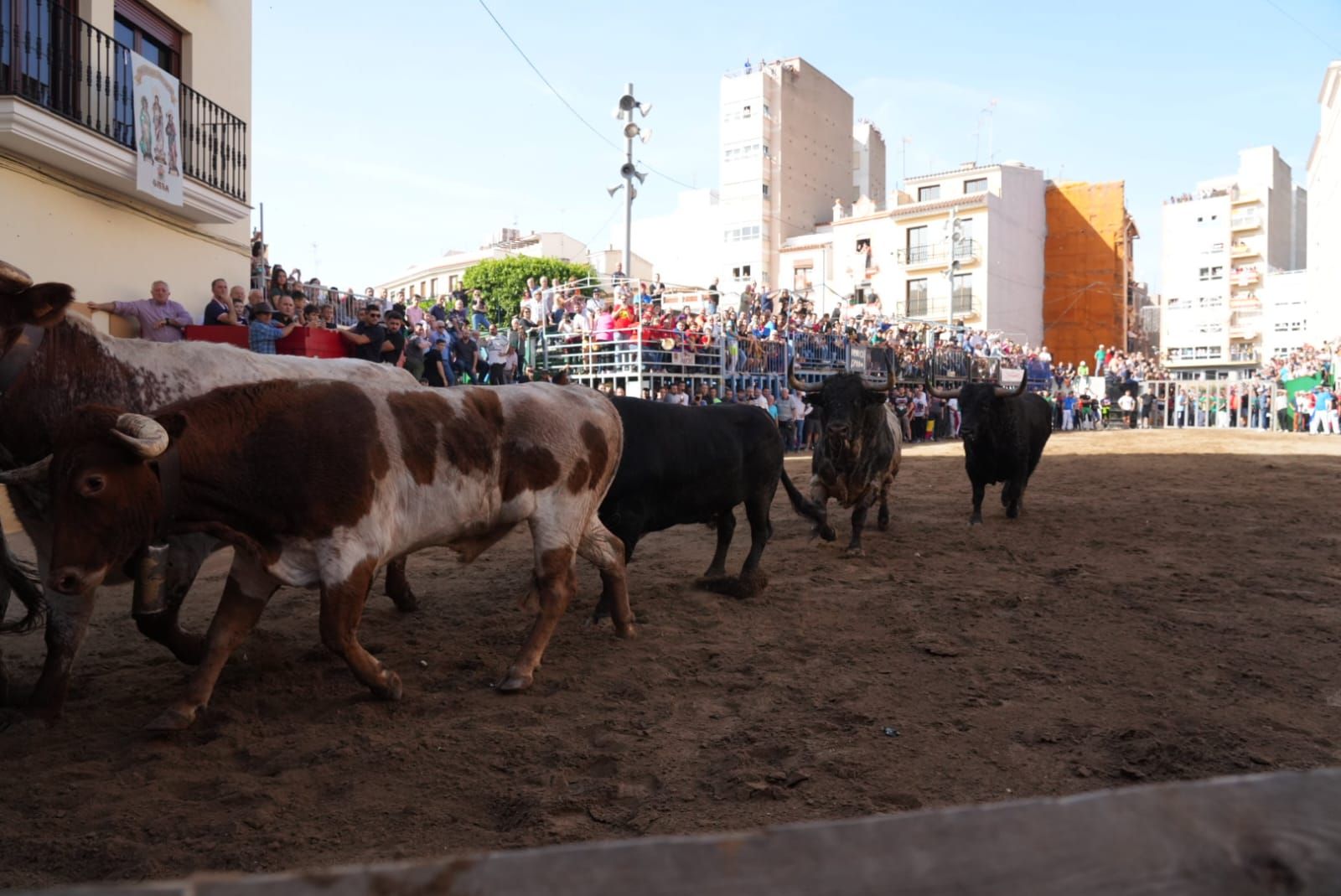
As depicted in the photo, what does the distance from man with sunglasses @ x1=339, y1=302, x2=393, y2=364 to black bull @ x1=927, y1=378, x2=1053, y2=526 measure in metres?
6.12

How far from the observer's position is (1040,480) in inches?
575

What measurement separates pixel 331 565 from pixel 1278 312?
70.9m

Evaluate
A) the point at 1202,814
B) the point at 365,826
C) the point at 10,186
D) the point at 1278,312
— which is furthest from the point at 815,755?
the point at 1278,312

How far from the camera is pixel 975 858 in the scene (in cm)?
106

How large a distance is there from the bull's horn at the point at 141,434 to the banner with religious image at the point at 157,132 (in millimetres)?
9737

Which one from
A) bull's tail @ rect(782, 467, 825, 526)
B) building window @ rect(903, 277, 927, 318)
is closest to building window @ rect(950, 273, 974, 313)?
building window @ rect(903, 277, 927, 318)

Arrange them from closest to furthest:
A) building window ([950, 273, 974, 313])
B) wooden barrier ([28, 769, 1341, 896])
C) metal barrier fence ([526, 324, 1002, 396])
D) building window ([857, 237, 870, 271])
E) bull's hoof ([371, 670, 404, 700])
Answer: wooden barrier ([28, 769, 1341, 896])
bull's hoof ([371, 670, 404, 700])
metal barrier fence ([526, 324, 1002, 396])
building window ([950, 273, 974, 313])
building window ([857, 237, 870, 271])

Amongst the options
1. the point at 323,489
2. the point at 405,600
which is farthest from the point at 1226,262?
the point at 323,489

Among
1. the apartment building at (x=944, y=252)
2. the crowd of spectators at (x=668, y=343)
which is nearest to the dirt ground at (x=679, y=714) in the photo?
the crowd of spectators at (x=668, y=343)

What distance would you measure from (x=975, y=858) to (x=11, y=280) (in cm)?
471

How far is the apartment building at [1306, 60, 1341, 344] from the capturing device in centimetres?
4438

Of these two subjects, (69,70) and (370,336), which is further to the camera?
(69,70)

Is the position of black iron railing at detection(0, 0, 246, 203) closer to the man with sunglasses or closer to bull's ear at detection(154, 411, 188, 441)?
the man with sunglasses

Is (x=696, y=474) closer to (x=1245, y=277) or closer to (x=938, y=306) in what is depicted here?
(x=938, y=306)
